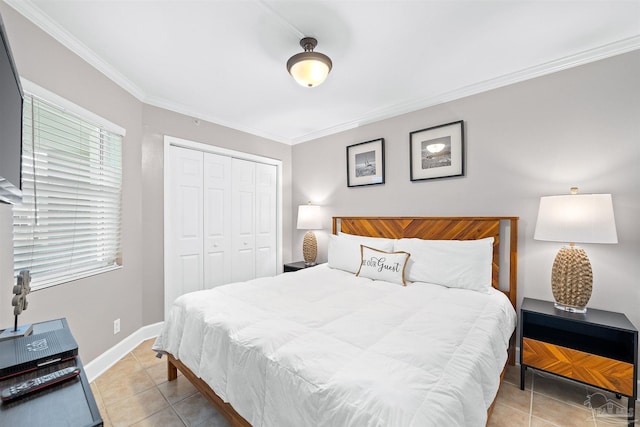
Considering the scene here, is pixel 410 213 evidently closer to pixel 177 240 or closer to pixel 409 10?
pixel 409 10

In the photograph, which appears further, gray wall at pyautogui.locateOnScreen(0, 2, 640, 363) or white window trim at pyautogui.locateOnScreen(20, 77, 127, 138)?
gray wall at pyautogui.locateOnScreen(0, 2, 640, 363)

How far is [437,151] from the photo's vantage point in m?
2.97

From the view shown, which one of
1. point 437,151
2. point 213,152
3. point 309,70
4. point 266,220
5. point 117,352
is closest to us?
point 309,70

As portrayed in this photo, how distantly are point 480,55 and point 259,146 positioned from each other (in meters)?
2.87

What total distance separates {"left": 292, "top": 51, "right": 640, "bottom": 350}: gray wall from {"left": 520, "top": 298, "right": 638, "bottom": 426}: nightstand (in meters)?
0.23

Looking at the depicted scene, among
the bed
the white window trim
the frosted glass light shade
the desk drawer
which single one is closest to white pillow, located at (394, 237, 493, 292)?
the bed

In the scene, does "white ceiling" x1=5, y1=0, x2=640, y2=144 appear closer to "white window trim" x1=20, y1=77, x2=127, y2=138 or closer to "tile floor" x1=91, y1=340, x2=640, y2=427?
"white window trim" x1=20, y1=77, x2=127, y2=138

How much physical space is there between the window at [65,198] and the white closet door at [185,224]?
608mm

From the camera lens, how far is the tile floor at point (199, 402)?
5.83 ft

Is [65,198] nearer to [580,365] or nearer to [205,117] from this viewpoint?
[205,117]

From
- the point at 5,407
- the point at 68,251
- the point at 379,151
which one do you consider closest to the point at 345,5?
the point at 379,151

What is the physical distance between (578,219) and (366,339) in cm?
176

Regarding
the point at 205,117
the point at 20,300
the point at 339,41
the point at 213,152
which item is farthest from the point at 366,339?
the point at 205,117

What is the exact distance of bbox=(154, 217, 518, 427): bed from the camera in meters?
1.05
